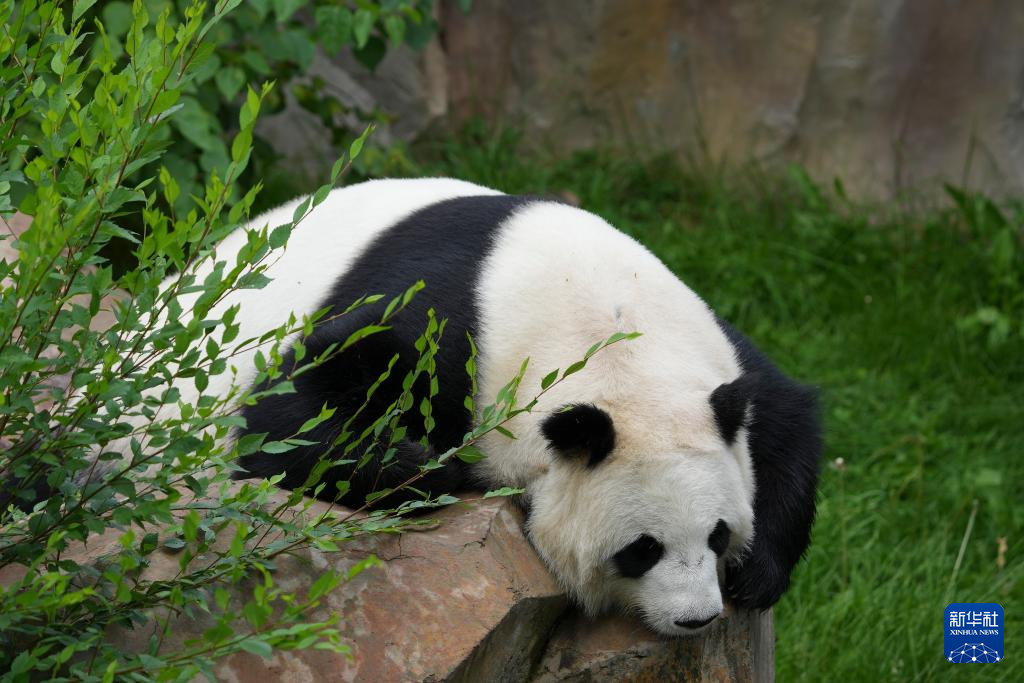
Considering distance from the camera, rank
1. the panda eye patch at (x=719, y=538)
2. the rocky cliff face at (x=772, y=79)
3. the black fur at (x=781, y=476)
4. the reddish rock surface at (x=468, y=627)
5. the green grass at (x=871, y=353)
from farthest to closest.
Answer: the rocky cliff face at (x=772, y=79)
the green grass at (x=871, y=353)
the black fur at (x=781, y=476)
the panda eye patch at (x=719, y=538)
the reddish rock surface at (x=468, y=627)

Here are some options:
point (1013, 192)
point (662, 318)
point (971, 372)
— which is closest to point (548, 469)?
point (662, 318)

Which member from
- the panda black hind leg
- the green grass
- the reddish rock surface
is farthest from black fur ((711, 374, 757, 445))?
the green grass

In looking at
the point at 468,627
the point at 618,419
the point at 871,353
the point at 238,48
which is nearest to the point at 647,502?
the point at 618,419

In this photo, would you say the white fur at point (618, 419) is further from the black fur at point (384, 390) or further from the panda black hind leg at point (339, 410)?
the panda black hind leg at point (339, 410)

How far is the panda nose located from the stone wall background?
410 cm

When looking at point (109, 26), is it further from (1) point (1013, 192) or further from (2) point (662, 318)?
(1) point (1013, 192)

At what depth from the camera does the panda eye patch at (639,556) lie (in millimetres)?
2471

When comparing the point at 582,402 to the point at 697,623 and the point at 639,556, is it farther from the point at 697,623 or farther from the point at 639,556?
the point at 697,623

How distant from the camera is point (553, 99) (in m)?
6.58

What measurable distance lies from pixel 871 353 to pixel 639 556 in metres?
3.03

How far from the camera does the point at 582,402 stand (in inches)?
98.3

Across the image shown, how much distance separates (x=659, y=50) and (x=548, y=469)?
4406 millimetres

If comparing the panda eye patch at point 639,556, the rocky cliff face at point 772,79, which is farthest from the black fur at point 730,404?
the rocky cliff face at point 772,79

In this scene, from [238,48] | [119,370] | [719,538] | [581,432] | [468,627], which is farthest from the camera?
[238,48]
